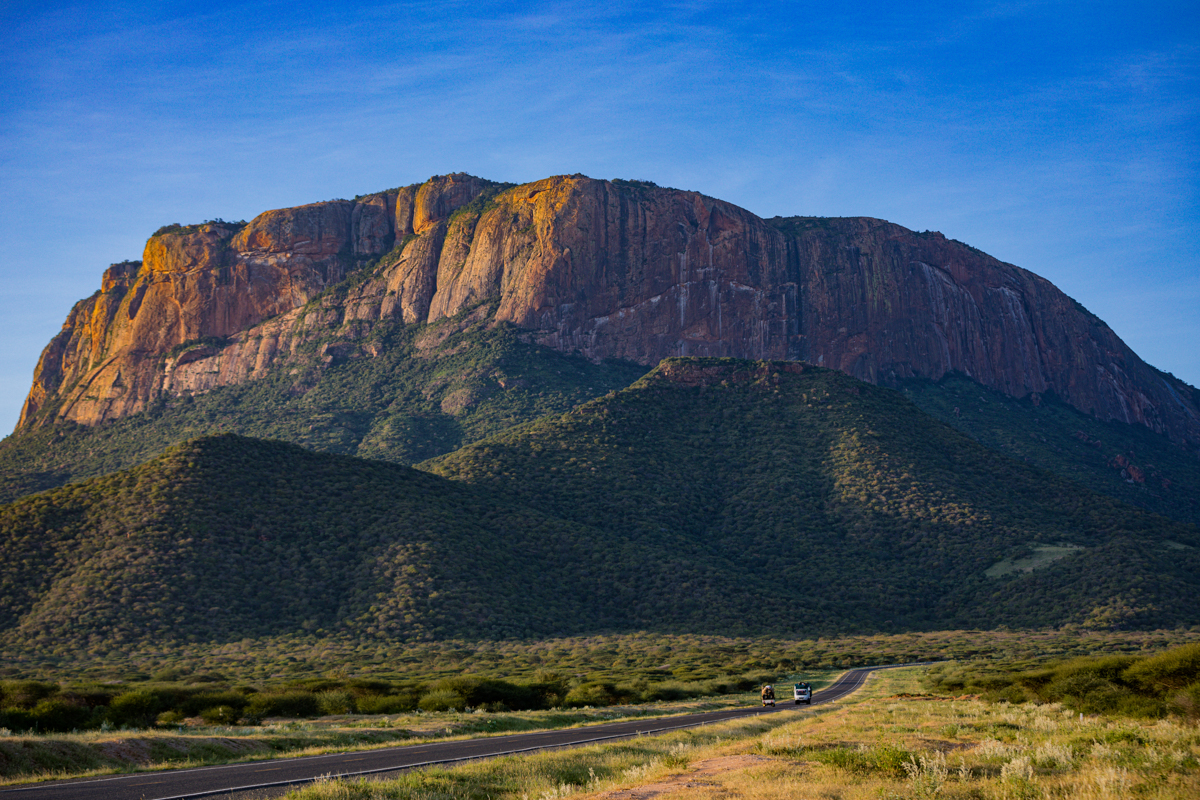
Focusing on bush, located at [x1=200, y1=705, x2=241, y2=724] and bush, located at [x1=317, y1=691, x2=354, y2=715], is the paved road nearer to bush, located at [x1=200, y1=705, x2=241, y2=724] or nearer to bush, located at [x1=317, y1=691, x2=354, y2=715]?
bush, located at [x1=317, y1=691, x2=354, y2=715]

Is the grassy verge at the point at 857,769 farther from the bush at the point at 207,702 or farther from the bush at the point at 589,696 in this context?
the bush at the point at 207,702

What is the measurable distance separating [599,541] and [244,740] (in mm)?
55393

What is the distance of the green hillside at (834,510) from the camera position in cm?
7050

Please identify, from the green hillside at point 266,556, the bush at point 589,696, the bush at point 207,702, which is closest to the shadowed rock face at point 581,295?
the green hillside at point 266,556

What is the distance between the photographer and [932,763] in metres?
12.1

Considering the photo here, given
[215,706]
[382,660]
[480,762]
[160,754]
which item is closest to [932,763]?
[480,762]

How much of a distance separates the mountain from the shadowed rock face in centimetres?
4376

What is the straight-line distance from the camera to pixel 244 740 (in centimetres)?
2098

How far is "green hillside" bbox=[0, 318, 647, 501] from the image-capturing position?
11188 cm

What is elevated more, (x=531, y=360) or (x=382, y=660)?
(x=531, y=360)

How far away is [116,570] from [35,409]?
132268mm

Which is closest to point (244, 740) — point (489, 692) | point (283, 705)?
point (283, 705)

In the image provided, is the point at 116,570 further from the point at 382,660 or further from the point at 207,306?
the point at 207,306

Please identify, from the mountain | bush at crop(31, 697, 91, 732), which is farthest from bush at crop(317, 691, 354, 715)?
the mountain
